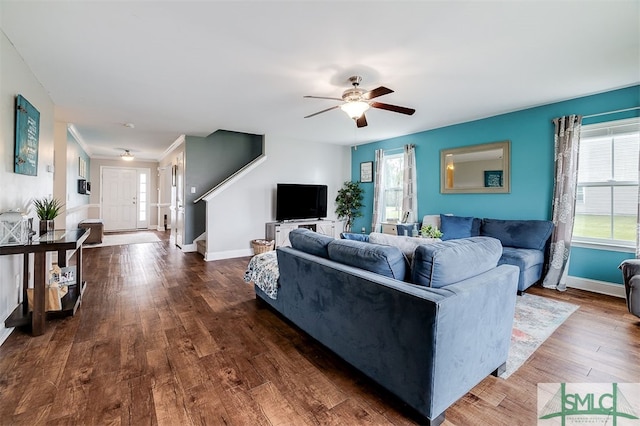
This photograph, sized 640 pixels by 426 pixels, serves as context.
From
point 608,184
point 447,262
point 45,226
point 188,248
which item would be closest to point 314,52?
point 447,262

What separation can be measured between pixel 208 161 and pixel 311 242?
461cm

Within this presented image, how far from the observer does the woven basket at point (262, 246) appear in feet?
17.6

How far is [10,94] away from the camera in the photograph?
2408 mm

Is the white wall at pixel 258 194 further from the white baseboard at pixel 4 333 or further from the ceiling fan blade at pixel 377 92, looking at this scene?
the ceiling fan blade at pixel 377 92

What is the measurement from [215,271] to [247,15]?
11.7 ft

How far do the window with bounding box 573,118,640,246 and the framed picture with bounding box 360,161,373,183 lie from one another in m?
3.60

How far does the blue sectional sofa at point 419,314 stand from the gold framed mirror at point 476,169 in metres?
2.91

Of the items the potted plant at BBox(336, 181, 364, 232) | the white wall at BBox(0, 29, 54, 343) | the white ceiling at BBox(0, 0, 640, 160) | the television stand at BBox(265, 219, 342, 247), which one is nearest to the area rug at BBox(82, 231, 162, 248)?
the television stand at BBox(265, 219, 342, 247)

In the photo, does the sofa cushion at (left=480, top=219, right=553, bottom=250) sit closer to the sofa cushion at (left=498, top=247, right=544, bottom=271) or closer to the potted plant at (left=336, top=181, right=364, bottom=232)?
the sofa cushion at (left=498, top=247, right=544, bottom=271)

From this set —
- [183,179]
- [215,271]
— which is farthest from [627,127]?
[183,179]

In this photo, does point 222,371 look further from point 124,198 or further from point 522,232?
point 124,198

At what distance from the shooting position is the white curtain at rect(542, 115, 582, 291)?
3.63 meters

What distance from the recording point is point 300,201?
6.04 metres

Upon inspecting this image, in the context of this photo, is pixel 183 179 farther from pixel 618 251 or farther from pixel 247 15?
pixel 618 251
